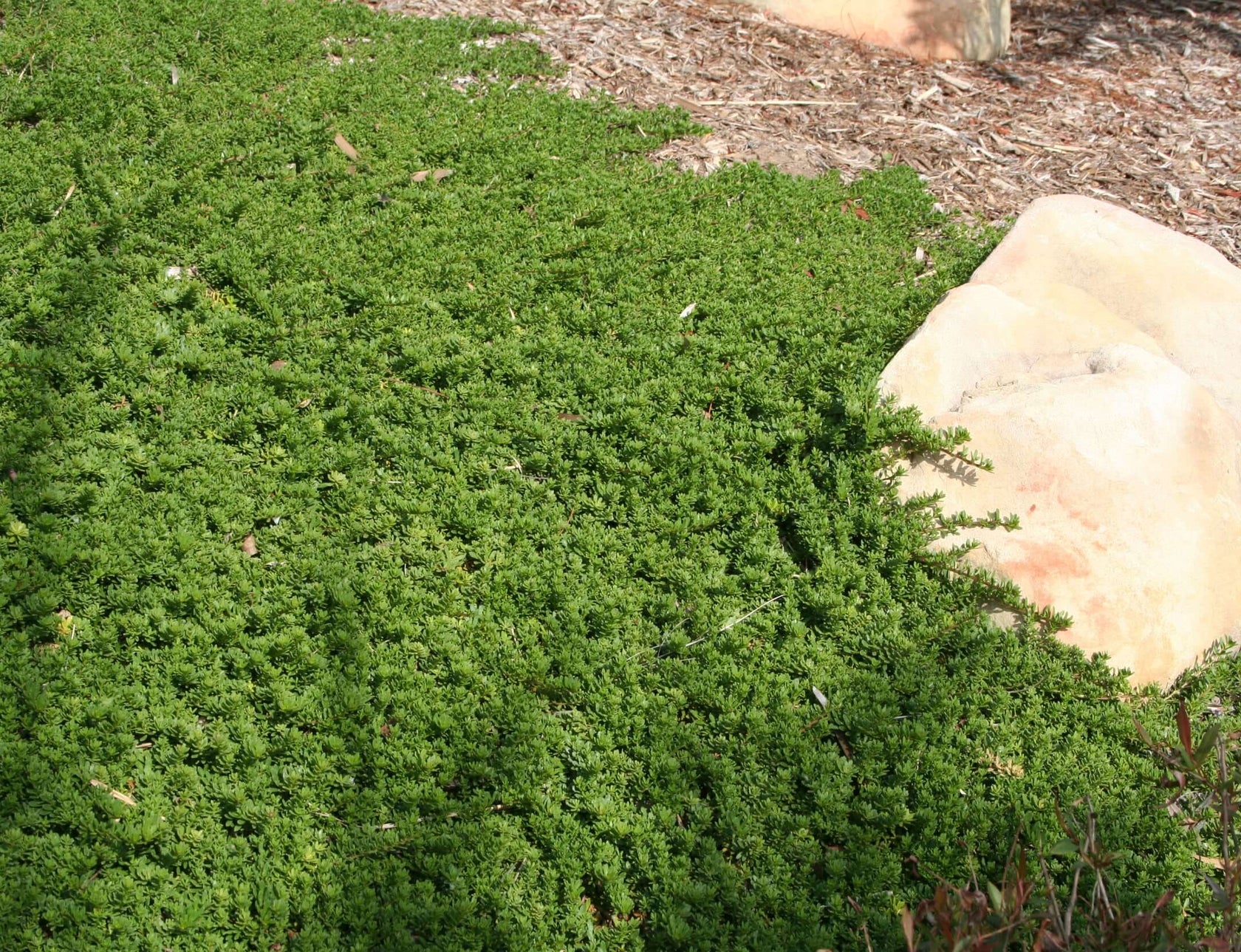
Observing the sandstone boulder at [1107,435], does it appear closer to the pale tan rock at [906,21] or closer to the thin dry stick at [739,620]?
the thin dry stick at [739,620]

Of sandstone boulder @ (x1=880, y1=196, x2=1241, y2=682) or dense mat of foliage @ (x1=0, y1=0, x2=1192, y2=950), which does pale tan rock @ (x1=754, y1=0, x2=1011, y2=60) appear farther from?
sandstone boulder @ (x1=880, y1=196, x2=1241, y2=682)

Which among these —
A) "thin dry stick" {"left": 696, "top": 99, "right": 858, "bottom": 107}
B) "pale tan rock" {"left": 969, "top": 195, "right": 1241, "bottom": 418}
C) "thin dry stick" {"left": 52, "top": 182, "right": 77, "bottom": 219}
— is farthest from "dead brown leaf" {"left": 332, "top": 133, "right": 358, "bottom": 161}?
"pale tan rock" {"left": 969, "top": 195, "right": 1241, "bottom": 418}

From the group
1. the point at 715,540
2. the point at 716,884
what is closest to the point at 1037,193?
the point at 715,540

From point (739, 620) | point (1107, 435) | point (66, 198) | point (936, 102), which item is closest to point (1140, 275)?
point (1107, 435)

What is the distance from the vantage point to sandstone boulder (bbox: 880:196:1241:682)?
14.5 ft

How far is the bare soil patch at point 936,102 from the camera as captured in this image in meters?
7.25

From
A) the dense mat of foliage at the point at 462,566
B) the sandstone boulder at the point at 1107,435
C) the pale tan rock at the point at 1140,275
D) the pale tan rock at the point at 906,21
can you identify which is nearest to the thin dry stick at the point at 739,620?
the dense mat of foliage at the point at 462,566

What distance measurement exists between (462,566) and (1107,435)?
293 centimetres

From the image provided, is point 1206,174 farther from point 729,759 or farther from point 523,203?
point 729,759

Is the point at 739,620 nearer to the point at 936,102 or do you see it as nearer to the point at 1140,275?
the point at 1140,275

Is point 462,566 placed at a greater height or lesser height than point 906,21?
lesser

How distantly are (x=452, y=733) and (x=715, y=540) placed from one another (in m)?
1.47

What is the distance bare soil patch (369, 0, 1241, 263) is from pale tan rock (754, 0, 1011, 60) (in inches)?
5.4

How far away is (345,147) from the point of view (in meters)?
6.47
